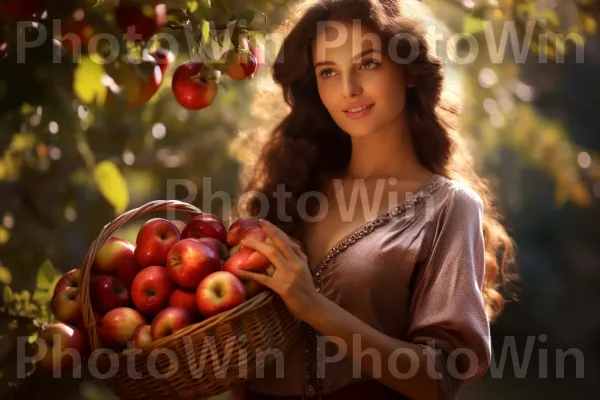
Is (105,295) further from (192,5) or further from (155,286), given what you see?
(192,5)

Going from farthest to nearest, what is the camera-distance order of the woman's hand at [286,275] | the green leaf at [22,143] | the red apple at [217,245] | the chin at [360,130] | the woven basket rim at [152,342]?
the green leaf at [22,143]
the chin at [360,130]
the red apple at [217,245]
the woman's hand at [286,275]
the woven basket rim at [152,342]

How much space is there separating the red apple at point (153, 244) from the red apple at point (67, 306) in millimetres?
136

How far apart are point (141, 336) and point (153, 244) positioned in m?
0.21

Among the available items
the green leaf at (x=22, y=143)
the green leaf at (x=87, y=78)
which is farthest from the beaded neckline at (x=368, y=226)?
the green leaf at (x=22, y=143)

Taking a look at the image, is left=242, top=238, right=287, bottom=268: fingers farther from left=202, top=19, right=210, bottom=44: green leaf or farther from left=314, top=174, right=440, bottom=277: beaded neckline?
left=202, top=19, right=210, bottom=44: green leaf

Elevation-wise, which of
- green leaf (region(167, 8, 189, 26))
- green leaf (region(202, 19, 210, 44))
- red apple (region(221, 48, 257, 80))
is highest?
green leaf (region(167, 8, 189, 26))

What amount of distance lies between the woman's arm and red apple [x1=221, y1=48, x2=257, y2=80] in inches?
16.9

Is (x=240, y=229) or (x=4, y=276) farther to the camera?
(x=4, y=276)

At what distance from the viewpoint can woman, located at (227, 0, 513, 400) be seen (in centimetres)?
155

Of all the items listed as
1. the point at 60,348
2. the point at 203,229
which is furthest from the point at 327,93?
the point at 60,348

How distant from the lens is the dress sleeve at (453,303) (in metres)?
1.58

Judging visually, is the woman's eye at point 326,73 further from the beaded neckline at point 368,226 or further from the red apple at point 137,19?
the red apple at point 137,19

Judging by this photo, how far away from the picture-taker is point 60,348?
4.72ft

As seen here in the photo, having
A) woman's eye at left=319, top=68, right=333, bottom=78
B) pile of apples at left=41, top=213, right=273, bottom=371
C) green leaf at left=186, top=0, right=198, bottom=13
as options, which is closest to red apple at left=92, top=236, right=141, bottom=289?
pile of apples at left=41, top=213, right=273, bottom=371
